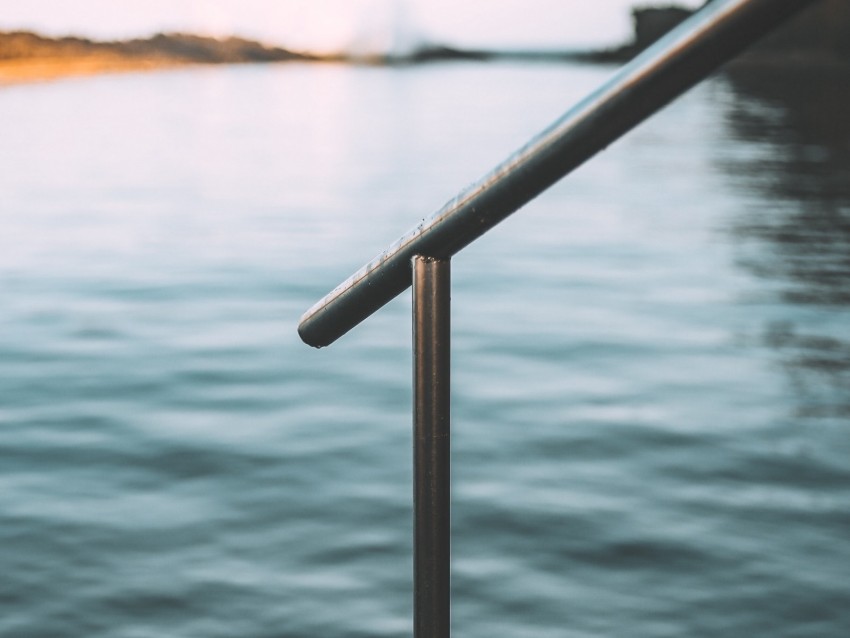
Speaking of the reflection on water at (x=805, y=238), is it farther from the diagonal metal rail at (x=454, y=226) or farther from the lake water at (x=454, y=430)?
the diagonal metal rail at (x=454, y=226)

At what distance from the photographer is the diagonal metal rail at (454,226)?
2.67ft

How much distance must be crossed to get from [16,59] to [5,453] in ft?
321

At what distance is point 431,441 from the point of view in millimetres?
1089

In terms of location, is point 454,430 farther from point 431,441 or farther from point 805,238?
point 805,238

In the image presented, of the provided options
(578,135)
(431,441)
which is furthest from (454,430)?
(578,135)

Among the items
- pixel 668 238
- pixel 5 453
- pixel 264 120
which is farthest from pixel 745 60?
pixel 5 453

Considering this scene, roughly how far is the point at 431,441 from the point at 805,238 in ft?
31.8

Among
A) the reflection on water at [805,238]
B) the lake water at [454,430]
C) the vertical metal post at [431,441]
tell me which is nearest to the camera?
the vertical metal post at [431,441]

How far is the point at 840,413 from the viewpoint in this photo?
519 cm

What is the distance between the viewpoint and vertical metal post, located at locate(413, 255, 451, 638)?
107cm

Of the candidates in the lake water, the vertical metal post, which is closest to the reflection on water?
the lake water

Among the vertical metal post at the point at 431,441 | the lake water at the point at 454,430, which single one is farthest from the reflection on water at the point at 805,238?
the vertical metal post at the point at 431,441

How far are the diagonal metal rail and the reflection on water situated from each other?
437 cm

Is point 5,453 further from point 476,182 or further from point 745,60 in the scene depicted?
point 745,60
